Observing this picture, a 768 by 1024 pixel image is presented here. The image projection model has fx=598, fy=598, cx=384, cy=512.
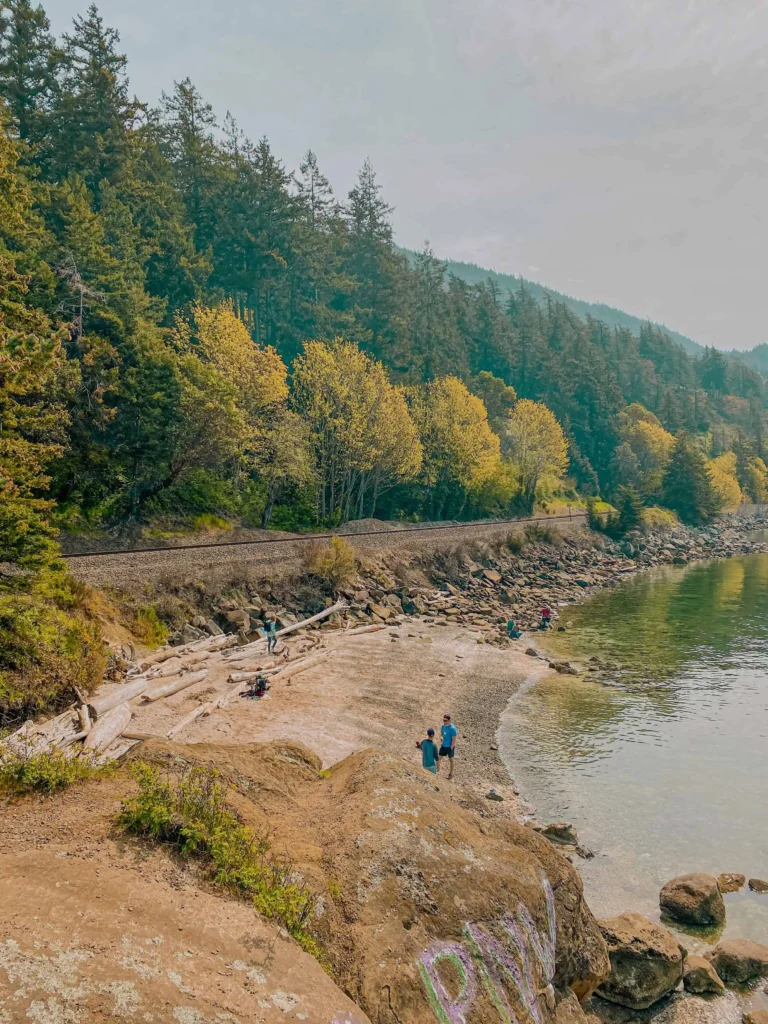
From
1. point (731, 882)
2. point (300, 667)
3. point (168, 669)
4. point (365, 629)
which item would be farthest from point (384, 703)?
point (731, 882)

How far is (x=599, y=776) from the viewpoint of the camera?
18547 millimetres

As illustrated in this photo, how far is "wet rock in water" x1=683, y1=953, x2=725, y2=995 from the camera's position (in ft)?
33.0

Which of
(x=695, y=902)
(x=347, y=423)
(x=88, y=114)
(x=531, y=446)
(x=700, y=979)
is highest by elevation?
(x=88, y=114)

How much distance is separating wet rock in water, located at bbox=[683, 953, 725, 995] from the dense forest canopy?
700 inches

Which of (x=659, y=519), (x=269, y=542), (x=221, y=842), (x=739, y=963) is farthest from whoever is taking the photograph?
(x=659, y=519)

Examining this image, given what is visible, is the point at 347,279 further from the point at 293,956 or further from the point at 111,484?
the point at 293,956

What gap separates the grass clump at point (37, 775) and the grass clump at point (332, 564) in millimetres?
27725

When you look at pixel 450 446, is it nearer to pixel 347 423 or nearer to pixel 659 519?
pixel 347 423

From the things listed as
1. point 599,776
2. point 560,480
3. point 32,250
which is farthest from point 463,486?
point 599,776

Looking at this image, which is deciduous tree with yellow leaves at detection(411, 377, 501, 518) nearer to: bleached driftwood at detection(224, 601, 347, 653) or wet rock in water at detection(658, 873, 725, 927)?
bleached driftwood at detection(224, 601, 347, 653)

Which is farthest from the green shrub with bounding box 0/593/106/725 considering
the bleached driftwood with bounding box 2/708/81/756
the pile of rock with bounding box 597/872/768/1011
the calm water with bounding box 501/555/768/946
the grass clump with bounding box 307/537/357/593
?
the grass clump with bounding box 307/537/357/593

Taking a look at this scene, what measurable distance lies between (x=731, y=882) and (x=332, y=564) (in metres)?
24.9

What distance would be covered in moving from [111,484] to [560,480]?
74290mm

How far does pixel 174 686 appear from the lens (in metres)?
19.6
